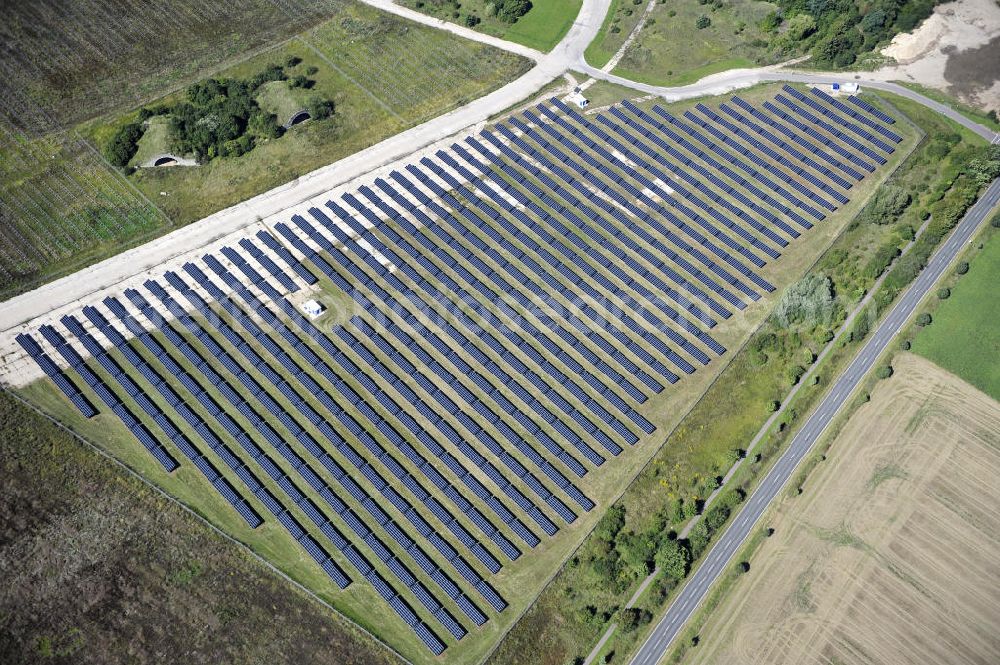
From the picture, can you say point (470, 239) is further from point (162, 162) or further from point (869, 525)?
point (869, 525)

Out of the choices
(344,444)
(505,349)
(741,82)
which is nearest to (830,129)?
(741,82)

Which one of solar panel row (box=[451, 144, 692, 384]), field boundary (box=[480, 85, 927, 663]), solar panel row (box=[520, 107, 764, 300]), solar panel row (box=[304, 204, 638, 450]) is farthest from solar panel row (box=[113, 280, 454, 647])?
solar panel row (box=[520, 107, 764, 300])

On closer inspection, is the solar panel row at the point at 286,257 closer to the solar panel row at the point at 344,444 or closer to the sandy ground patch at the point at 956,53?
the solar panel row at the point at 344,444

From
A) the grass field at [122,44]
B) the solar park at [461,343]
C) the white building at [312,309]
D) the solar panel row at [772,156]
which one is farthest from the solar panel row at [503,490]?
the grass field at [122,44]

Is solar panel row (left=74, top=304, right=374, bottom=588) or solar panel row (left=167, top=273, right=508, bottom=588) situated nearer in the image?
solar panel row (left=167, top=273, right=508, bottom=588)

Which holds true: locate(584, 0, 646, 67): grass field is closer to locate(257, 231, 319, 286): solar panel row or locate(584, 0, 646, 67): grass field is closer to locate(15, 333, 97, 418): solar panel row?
locate(257, 231, 319, 286): solar panel row
